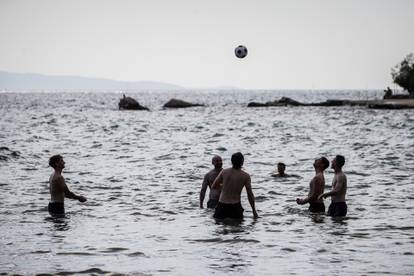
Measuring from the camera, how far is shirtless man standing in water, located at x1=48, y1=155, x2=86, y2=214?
1492 cm

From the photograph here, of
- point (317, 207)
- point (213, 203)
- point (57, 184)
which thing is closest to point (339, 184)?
point (317, 207)

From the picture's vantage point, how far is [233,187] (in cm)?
1434

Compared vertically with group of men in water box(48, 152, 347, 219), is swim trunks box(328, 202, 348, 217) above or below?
below

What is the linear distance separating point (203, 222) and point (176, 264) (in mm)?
4274

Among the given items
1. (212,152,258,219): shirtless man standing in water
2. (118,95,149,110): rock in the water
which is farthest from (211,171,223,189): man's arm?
(118,95,149,110): rock in the water

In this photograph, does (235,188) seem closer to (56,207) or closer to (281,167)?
(56,207)

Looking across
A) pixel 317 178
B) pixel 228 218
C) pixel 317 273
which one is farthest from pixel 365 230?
pixel 317 273

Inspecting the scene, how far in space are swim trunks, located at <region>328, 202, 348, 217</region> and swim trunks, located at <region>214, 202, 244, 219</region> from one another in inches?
104

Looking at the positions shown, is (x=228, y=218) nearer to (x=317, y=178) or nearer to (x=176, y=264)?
(x=317, y=178)

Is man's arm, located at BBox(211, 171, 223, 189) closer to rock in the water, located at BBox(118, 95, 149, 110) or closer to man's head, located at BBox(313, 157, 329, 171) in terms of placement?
man's head, located at BBox(313, 157, 329, 171)

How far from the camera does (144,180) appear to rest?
24906 mm

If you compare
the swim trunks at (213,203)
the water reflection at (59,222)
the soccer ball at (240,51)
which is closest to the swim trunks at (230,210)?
the swim trunks at (213,203)

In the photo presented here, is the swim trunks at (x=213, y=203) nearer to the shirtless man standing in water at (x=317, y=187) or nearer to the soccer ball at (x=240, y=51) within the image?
the shirtless man standing in water at (x=317, y=187)

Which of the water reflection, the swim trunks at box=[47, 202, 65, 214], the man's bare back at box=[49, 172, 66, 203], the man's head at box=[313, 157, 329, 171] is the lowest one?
the water reflection
